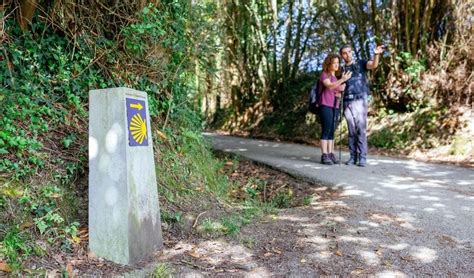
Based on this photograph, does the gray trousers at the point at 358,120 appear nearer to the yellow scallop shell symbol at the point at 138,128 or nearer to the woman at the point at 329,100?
the woman at the point at 329,100

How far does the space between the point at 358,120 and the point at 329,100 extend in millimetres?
588

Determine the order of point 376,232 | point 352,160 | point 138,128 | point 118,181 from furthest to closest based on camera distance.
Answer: point 352,160, point 376,232, point 138,128, point 118,181

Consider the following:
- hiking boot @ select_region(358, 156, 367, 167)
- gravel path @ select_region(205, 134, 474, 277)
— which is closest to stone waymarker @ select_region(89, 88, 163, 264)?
gravel path @ select_region(205, 134, 474, 277)

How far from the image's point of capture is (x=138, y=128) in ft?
10.8

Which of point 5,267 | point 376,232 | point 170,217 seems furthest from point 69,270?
point 376,232

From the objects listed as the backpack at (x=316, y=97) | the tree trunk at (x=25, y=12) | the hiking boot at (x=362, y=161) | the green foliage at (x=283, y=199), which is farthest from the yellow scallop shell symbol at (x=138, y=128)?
the hiking boot at (x=362, y=161)

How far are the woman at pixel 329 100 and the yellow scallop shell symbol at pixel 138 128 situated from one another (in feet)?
13.0

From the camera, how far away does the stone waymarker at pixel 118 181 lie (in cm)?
309

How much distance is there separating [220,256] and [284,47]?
13233 mm

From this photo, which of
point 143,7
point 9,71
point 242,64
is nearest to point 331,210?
point 143,7

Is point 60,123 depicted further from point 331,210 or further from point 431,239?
point 431,239

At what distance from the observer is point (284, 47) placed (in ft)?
51.0

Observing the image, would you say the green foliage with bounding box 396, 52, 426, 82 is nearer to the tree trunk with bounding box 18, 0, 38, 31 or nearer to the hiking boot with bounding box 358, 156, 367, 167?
the hiking boot with bounding box 358, 156, 367, 167

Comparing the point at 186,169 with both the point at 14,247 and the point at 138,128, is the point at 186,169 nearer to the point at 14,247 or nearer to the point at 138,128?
the point at 138,128
